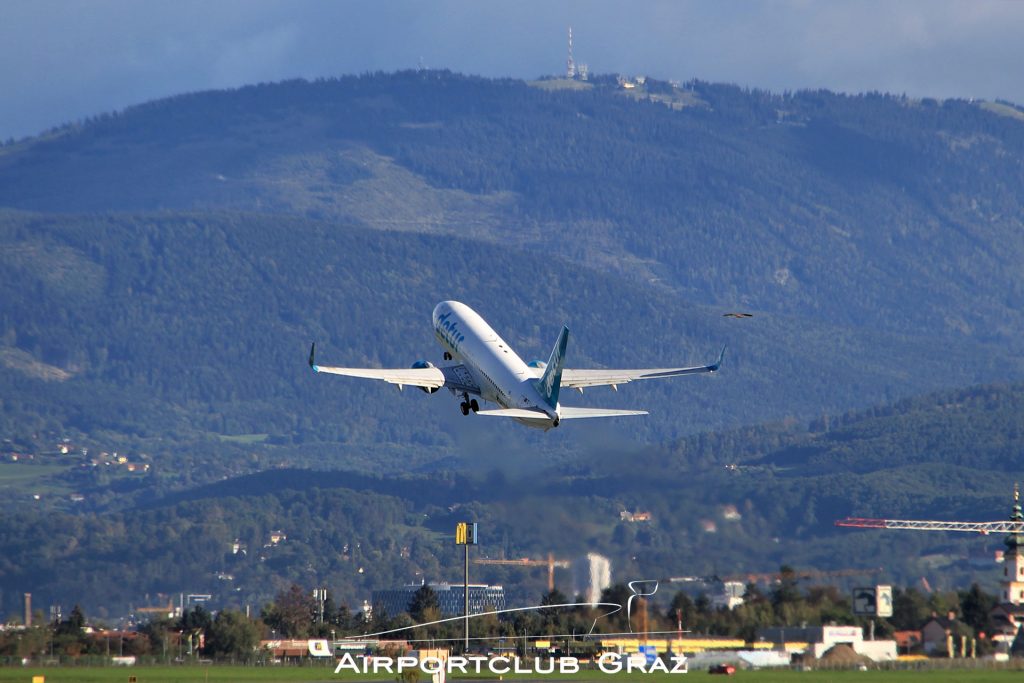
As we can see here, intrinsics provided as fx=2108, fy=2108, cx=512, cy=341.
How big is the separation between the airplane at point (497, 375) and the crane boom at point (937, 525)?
11995 millimetres

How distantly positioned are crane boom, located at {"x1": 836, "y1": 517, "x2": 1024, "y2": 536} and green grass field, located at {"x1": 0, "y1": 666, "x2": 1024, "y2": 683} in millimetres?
7512

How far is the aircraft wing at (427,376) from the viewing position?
413ft

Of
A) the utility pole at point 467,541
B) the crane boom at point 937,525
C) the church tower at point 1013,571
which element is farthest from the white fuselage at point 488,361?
the church tower at point 1013,571

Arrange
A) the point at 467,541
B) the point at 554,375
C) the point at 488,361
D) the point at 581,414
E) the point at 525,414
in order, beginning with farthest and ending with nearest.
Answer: the point at 467,541 → the point at 488,361 → the point at 581,414 → the point at 554,375 → the point at 525,414

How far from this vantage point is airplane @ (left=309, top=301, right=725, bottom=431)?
371ft

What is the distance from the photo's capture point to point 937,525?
11925 cm

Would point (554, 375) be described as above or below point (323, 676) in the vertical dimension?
above

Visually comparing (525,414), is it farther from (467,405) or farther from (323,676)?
(323,676)

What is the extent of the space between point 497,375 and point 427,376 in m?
7.63

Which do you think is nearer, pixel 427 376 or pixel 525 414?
pixel 525 414

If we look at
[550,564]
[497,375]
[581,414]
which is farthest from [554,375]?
[550,564]

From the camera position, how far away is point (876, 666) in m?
105

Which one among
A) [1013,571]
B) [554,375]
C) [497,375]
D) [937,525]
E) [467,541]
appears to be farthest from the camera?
[467,541]

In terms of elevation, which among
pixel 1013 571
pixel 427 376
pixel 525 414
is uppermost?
pixel 427 376
